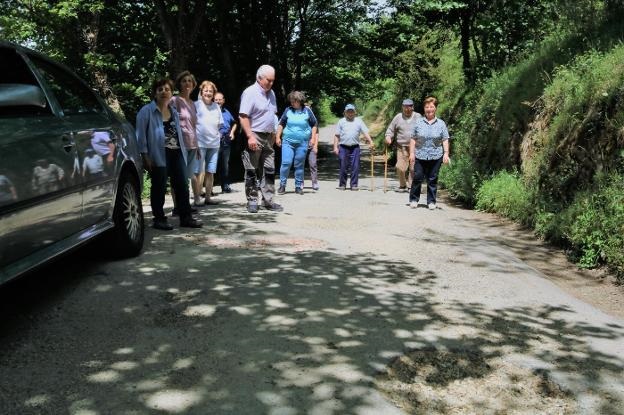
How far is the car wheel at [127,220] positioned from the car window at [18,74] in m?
1.37

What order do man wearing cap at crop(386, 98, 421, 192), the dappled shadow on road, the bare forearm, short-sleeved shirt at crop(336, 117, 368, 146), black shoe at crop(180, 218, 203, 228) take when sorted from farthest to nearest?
short-sleeved shirt at crop(336, 117, 368, 146) → man wearing cap at crop(386, 98, 421, 192) → the bare forearm → black shoe at crop(180, 218, 203, 228) → the dappled shadow on road

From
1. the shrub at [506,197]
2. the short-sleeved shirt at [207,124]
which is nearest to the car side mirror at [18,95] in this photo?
the short-sleeved shirt at [207,124]

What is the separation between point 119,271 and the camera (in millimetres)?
5258

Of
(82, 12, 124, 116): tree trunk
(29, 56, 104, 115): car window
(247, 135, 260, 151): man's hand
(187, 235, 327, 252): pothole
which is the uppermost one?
(82, 12, 124, 116): tree trunk

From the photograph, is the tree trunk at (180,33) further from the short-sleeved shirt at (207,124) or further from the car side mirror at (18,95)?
the car side mirror at (18,95)

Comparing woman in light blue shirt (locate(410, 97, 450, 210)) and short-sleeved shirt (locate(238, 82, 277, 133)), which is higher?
short-sleeved shirt (locate(238, 82, 277, 133))

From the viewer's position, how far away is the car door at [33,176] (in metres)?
3.38

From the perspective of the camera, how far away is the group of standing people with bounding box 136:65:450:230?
6.98m

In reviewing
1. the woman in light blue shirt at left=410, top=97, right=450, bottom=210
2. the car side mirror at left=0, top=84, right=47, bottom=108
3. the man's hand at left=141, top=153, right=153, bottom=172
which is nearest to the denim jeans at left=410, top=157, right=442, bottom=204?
the woman in light blue shirt at left=410, top=97, right=450, bottom=210

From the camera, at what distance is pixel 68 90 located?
4926 mm

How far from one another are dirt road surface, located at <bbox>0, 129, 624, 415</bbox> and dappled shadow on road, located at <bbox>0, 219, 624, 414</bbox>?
1 cm

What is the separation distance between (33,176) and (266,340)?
5.68 feet

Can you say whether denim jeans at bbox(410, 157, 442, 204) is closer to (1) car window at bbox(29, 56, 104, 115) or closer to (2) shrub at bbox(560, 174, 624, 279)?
(2) shrub at bbox(560, 174, 624, 279)

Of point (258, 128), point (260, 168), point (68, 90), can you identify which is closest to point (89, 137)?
point (68, 90)
